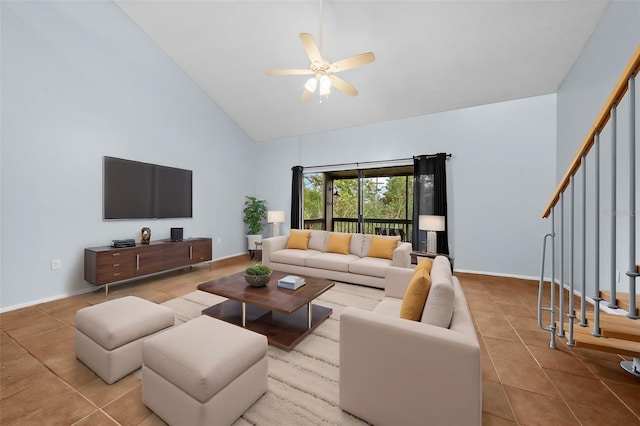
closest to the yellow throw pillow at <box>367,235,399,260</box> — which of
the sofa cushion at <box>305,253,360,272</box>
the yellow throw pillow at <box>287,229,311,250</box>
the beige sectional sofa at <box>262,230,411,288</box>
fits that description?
the beige sectional sofa at <box>262,230,411,288</box>

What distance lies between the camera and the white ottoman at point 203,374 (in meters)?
1.26

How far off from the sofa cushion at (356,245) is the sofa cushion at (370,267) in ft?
1.19

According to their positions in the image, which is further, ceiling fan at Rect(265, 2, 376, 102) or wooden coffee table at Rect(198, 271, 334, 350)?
ceiling fan at Rect(265, 2, 376, 102)

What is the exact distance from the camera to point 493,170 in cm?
432

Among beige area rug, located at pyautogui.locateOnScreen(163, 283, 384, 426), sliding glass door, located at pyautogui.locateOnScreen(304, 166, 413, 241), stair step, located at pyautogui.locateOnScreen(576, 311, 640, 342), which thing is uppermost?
sliding glass door, located at pyautogui.locateOnScreen(304, 166, 413, 241)

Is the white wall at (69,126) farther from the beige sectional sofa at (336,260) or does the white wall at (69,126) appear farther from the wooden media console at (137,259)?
the beige sectional sofa at (336,260)

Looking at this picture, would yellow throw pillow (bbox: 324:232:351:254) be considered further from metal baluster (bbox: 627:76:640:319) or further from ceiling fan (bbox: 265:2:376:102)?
metal baluster (bbox: 627:76:640:319)

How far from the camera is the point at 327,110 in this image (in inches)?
199

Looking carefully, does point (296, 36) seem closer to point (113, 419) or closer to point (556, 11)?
point (556, 11)

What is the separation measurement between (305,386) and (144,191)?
13.0 ft

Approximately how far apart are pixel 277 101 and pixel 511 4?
→ 148 inches

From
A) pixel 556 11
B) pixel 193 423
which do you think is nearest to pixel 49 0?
pixel 193 423

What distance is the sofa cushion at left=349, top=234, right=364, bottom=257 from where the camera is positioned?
422cm

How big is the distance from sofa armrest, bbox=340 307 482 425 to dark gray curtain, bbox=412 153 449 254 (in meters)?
3.56
